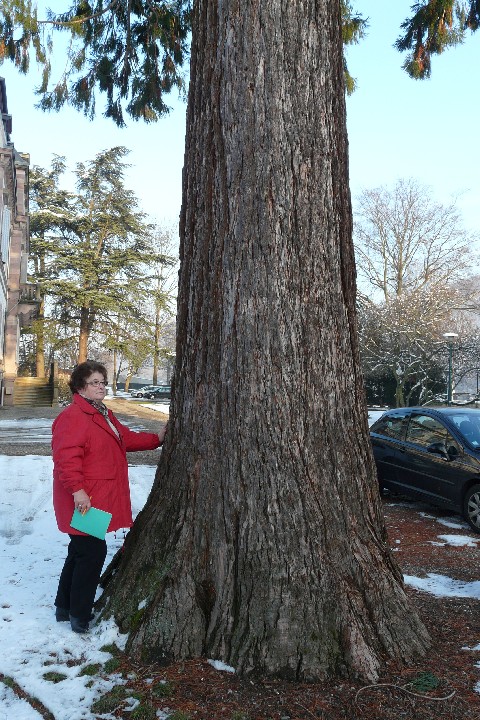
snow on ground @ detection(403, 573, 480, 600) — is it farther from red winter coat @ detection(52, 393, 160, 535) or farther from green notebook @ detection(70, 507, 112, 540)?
green notebook @ detection(70, 507, 112, 540)

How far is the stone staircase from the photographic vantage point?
2878 centimetres

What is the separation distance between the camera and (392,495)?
33.0 feet

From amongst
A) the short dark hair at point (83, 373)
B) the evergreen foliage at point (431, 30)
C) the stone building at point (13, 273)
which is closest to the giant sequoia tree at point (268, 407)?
the short dark hair at point (83, 373)

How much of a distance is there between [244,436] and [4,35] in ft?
19.3

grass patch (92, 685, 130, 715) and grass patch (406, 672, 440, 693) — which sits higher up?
grass patch (406, 672, 440, 693)

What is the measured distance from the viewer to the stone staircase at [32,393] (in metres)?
28.8

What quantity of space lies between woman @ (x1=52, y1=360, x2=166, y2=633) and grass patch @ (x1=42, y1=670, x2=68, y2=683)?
48cm

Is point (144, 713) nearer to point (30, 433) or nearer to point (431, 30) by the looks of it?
point (431, 30)

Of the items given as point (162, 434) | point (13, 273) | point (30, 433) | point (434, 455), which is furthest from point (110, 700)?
point (13, 273)

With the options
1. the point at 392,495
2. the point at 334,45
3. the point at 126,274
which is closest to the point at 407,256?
the point at 126,274

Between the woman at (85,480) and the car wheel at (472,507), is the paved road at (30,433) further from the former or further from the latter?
the woman at (85,480)

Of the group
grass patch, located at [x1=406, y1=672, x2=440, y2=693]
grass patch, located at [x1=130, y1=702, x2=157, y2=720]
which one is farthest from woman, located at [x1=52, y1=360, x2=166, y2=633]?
grass patch, located at [x1=406, y1=672, x2=440, y2=693]

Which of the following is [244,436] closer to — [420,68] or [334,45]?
[334,45]

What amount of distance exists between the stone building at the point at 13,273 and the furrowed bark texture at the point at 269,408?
78.0ft
